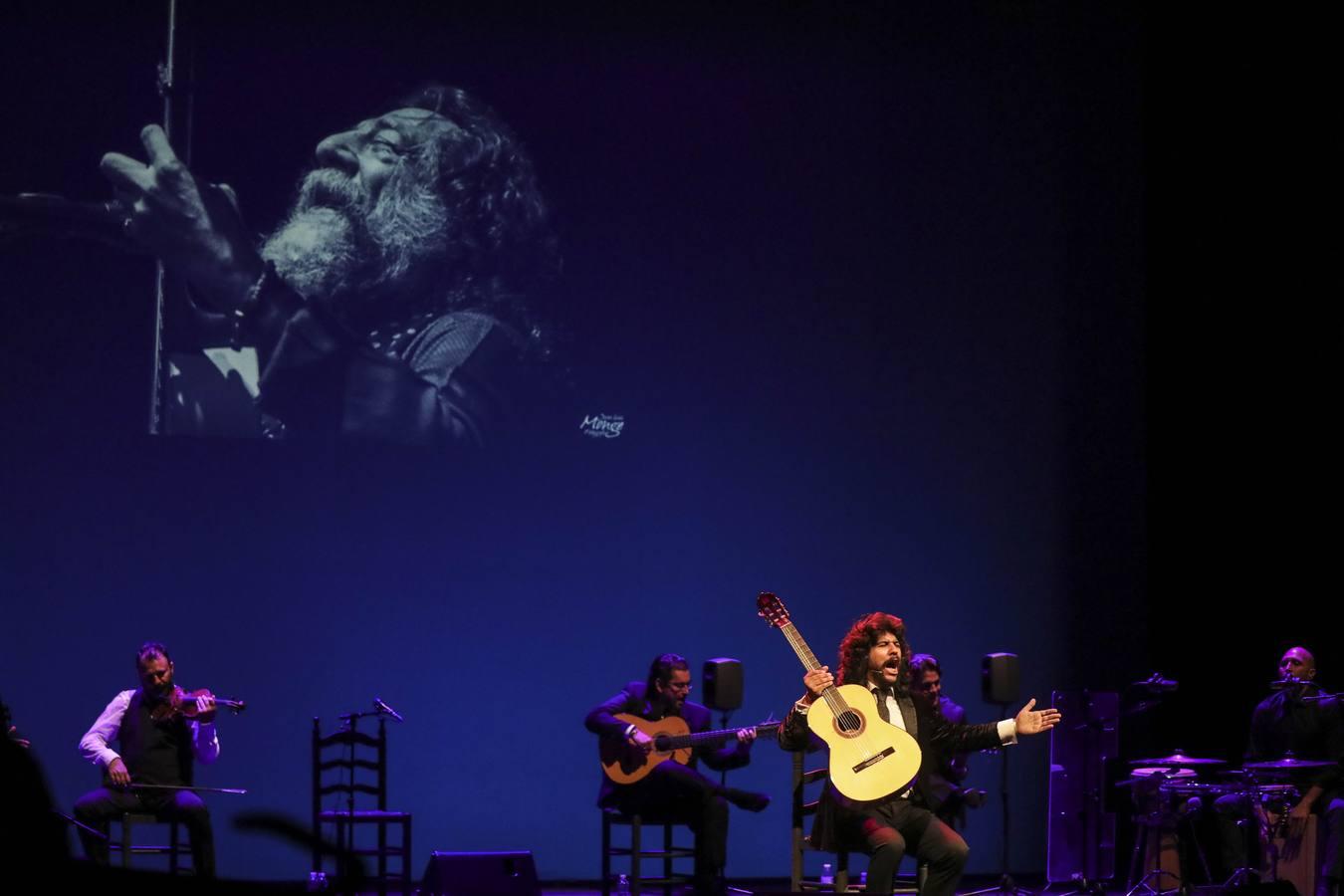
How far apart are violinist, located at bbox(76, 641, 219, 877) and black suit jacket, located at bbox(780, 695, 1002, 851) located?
2.52 m

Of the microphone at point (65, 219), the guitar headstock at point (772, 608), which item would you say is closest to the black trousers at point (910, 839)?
the guitar headstock at point (772, 608)

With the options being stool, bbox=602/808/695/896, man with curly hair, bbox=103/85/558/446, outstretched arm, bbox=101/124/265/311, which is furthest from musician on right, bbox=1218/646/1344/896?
outstretched arm, bbox=101/124/265/311

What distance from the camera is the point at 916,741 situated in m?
5.84

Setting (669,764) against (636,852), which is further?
(669,764)

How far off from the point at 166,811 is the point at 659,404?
9.99ft

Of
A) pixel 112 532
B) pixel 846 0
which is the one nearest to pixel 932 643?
pixel 846 0

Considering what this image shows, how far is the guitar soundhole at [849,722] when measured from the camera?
5750 millimetres

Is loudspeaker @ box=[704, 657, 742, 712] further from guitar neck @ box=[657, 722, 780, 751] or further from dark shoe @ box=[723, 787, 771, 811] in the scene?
dark shoe @ box=[723, 787, 771, 811]

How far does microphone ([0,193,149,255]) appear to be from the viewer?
767 cm

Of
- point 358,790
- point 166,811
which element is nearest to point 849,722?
point 358,790

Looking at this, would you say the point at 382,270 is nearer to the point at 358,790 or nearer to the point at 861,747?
the point at 358,790

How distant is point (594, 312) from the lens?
8.16 m

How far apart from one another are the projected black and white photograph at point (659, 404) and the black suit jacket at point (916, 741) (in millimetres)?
1036

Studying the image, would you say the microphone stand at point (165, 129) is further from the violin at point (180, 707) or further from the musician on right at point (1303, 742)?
the musician on right at point (1303, 742)
